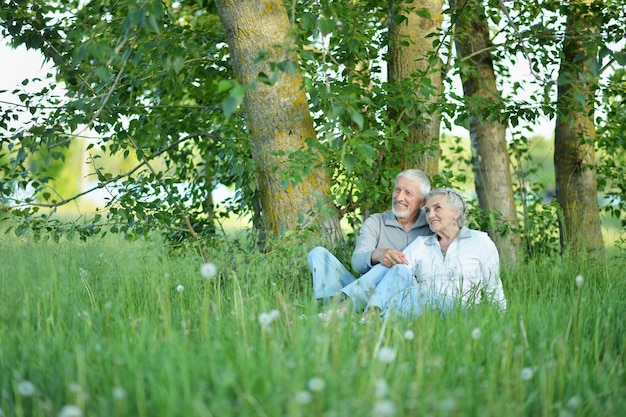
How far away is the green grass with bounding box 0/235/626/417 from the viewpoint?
252 centimetres

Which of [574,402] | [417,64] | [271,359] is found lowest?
[574,402]

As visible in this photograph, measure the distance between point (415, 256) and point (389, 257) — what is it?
0.78ft

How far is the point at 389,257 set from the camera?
5223 mm

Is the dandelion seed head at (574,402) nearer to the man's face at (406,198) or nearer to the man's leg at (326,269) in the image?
the man's leg at (326,269)

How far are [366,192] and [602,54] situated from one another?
2.73 m

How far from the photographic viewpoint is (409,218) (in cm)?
574

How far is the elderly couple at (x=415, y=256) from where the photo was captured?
4.98 m

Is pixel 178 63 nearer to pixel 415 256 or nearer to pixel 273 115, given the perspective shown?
pixel 273 115

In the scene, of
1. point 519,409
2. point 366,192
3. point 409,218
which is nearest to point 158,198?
point 366,192

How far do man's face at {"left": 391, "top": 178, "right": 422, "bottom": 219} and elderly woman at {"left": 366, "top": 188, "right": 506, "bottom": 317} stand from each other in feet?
0.76

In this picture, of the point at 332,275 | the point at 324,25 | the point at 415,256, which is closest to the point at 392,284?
the point at 415,256

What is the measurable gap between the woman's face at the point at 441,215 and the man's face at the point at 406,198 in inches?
12.8

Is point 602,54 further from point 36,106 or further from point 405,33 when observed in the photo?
point 36,106

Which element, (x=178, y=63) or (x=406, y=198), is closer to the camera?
(x=178, y=63)
